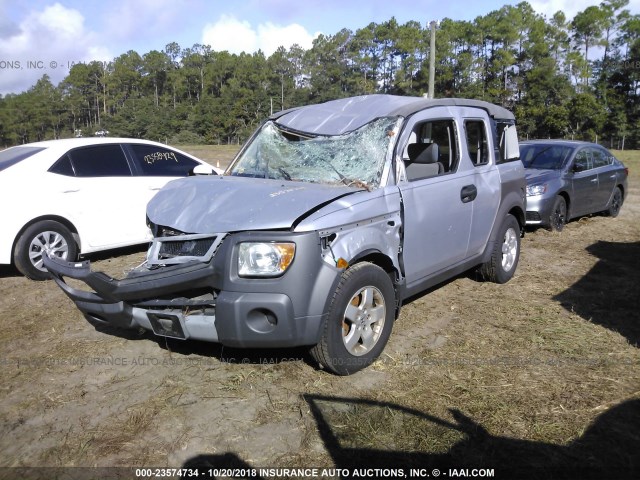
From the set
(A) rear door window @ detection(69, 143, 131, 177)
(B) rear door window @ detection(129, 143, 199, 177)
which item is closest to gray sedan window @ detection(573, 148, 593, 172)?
(B) rear door window @ detection(129, 143, 199, 177)

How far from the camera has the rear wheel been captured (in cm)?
1080

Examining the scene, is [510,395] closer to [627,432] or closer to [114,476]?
[627,432]

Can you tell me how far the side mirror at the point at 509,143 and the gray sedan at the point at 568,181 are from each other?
2932 millimetres

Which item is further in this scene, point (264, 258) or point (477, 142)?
point (477, 142)

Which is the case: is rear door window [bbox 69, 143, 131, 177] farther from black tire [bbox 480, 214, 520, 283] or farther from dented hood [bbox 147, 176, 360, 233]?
black tire [bbox 480, 214, 520, 283]

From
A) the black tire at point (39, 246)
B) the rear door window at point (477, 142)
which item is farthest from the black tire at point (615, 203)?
the black tire at point (39, 246)

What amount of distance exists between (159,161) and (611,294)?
228 inches

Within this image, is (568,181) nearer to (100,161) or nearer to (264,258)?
(100,161)

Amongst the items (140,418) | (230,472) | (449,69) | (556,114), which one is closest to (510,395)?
(230,472)

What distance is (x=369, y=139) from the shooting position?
4.31m

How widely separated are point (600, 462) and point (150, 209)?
3.39 m

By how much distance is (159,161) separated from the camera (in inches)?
289

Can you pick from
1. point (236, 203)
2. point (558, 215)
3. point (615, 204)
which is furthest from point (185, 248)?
point (615, 204)

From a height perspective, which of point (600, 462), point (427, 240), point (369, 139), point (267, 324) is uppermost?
point (369, 139)
